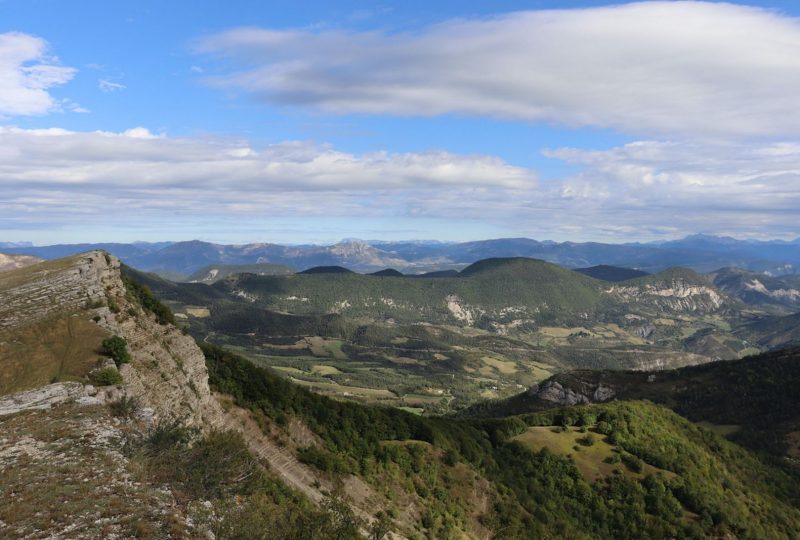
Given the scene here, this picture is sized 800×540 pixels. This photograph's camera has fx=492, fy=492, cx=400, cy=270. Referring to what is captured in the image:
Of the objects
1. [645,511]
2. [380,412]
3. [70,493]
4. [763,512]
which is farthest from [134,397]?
[763,512]

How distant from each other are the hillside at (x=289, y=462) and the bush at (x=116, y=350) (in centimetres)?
33

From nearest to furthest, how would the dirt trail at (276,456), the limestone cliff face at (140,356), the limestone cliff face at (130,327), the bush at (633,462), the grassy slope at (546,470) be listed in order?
the limestone cliff face at (140,356) < the limestone cliff face at (130,327) < the dirt trail at (276,456) < the grassy slope at (546,470) < the bush at (633,462)

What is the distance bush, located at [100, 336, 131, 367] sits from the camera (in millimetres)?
45219

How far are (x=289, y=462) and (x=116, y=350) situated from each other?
21825 millimetres

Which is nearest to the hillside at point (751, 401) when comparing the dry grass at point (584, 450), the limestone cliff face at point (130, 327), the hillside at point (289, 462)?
the hillside at point (289, 462)

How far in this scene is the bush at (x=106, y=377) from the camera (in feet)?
138

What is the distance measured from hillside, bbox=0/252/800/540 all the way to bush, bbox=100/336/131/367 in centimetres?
33

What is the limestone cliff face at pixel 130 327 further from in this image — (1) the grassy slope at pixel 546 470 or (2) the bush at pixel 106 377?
(1) the grassy slope at pixel 546 470

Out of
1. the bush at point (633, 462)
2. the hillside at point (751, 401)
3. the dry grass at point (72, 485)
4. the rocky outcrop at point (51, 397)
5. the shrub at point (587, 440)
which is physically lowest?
the hillside at point (751, 401)

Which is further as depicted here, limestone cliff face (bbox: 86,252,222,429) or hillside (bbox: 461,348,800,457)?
hillside (bbox: 461,348,800,457)

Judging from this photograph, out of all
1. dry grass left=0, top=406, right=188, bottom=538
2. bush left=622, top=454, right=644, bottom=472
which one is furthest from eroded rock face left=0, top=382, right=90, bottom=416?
bush left=622, top=454, right=644, bottom=472

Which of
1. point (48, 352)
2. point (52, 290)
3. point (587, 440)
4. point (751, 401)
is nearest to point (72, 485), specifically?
point (48, 352)

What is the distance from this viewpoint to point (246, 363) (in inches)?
2739

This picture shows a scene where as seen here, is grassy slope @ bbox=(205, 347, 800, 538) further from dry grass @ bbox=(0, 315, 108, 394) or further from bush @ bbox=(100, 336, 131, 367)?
dry grass @ bbox=(0, 315, 108, 394)
